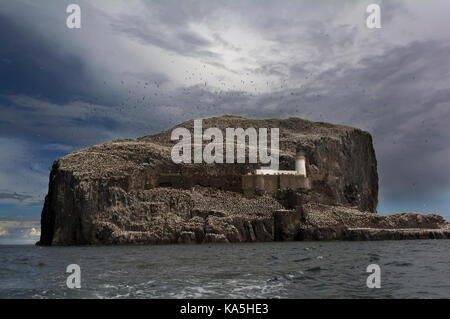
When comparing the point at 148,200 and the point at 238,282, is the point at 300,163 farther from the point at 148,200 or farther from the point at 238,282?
the point at 238,282

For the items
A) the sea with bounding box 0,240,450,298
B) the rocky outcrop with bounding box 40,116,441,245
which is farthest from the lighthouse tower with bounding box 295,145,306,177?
the sea with bounding box 0,240,450,298

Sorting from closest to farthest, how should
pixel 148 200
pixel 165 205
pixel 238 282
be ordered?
pixel 238 282 < pixel 165 205 < pixel 148 200

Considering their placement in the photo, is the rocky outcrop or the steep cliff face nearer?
the steep cliff face

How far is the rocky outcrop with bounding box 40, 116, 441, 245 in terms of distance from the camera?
69500mm

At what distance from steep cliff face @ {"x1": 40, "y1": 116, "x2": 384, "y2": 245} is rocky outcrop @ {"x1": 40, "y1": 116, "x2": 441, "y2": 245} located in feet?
0.48

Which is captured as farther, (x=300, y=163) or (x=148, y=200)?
(x=300, y=163)

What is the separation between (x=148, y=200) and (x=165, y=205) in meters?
2.93

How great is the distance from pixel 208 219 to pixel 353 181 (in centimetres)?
4600

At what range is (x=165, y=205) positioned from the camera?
73000 millimetres

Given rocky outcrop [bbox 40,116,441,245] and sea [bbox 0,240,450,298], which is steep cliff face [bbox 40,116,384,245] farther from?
Answer: sea [bbox 0,240,450,298]

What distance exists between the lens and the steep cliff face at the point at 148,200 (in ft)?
227

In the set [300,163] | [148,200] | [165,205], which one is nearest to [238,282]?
[165,205]
